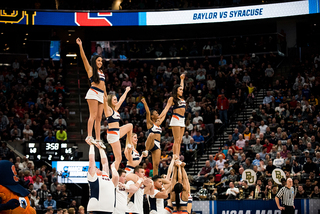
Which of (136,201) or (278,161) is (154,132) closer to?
(136,201)

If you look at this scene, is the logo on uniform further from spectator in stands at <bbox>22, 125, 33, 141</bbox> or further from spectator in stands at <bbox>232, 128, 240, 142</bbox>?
spectator in stands at <bbox>22, 125, 33, 141</bbox>

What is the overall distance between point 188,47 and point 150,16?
3.02 m

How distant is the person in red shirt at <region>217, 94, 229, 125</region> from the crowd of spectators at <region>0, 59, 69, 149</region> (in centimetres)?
785

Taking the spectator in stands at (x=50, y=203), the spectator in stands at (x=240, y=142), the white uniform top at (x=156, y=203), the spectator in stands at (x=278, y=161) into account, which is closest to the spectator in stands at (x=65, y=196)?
the spectator in stands at (x=50, y=203)

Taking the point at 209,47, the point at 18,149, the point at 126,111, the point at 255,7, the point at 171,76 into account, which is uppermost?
the point at 255,7

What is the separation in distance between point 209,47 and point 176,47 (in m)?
2.07

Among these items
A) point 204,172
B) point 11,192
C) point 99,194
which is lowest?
point 204,172

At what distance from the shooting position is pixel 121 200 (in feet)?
30.6

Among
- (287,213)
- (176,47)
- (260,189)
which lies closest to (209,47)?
(176,47)

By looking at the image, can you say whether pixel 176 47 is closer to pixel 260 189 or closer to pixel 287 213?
pixel 260 189

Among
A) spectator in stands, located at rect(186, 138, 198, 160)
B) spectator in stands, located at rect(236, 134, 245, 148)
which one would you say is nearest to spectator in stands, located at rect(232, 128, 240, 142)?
spectator in stands, located at rect(236, 134, 245, 148)

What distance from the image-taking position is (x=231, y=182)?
54.4 feet

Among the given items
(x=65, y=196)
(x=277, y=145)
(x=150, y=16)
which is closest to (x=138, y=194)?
(x=65, y=196)

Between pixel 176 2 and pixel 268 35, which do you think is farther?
pixel 176 2
